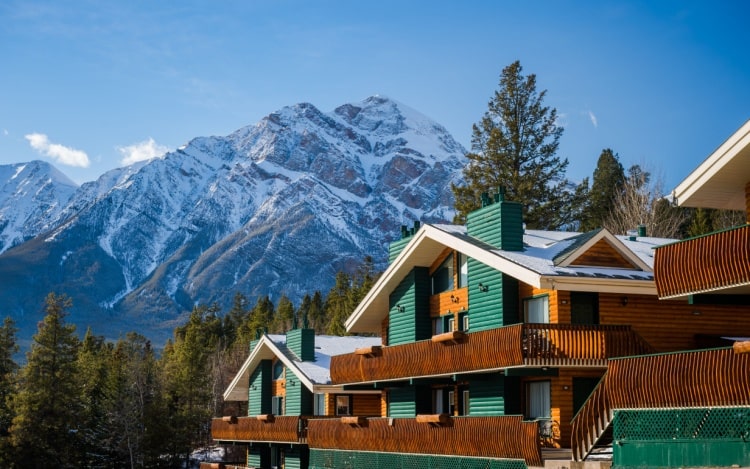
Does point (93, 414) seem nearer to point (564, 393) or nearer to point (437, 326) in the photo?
point (437, 326)

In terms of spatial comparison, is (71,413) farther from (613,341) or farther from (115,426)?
(613,341)

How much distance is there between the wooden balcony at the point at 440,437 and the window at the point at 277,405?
15.7m

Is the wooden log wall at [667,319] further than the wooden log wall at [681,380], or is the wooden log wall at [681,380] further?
the wooden log wall at [667,319]

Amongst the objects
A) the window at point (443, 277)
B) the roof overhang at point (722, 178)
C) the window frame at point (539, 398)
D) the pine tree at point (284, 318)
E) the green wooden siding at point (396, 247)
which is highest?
the pine tree at point (284, 318)

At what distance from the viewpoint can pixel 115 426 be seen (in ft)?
255

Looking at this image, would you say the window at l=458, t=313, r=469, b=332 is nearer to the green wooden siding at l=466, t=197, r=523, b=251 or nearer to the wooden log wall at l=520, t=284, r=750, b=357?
the green wooden siding at l=466, t=197, r=523, b=251

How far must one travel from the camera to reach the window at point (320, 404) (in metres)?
52.0

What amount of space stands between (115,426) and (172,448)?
4.57 meters

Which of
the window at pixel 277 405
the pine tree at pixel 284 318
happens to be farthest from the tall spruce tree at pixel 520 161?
the pine tree at pixel 284 318

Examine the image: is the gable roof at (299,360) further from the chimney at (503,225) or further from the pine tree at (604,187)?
the pine tree at (604,187)

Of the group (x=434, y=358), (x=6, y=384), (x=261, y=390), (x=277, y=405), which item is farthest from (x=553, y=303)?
(x=6, y=384)

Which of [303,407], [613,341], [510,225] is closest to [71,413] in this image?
[303,407]

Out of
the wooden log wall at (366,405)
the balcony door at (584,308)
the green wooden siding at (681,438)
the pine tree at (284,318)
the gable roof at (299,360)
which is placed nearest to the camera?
the green wooden siding at (681,438)

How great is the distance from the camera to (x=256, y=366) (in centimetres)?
6162
